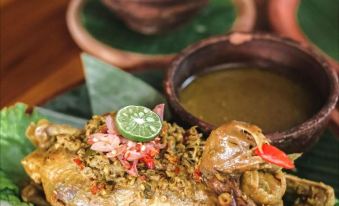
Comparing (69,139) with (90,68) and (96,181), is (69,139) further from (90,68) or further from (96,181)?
(90,68)

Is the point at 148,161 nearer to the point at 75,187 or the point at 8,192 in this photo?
the point at 75,187

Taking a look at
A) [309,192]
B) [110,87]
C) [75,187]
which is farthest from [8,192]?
[309,192]

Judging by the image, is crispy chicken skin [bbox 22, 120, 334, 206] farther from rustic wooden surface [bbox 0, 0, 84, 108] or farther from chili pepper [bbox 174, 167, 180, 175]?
rustic wooden surface [bbox 0, 0, 84, 108]

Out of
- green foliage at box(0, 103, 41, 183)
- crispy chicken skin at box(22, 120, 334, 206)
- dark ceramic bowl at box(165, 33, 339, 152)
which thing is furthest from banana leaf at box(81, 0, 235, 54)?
crispy chicken skin at box(22, 120, 334, 206)

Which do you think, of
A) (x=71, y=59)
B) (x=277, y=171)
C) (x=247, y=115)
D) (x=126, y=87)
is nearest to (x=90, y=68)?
(x=126, y=87)

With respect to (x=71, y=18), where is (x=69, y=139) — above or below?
above

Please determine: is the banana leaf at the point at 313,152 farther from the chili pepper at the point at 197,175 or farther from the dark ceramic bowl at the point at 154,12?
the chili pepper at the point at 197,175

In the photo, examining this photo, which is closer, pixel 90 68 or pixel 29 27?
pixel 90 68

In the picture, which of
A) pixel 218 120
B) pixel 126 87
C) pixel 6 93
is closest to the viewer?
pixel 218 120
